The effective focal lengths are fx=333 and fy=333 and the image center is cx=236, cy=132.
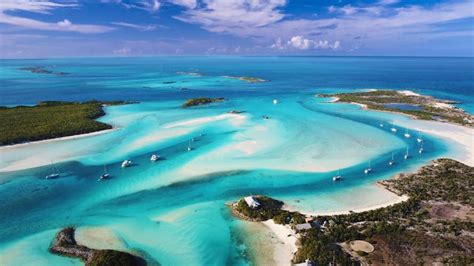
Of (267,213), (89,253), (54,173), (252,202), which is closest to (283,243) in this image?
(267,213)

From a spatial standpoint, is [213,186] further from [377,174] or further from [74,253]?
[377,174]

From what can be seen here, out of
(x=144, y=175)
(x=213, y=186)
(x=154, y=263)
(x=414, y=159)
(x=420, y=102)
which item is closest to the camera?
(x=154, y=263)

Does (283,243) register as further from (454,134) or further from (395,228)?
(454,134)

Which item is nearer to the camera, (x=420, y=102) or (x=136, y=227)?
(x=136, y=227)

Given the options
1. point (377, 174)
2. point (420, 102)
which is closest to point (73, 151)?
point (377, 174)

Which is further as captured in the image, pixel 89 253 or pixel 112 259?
pixel 89 253

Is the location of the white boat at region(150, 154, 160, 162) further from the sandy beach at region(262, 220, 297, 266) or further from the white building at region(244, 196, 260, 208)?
the sandy beach at region(262, 220, 297, 266)

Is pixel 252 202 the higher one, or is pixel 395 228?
pixel 252 202

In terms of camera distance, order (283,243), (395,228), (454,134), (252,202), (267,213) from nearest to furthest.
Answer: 1. (283,243)
2. (395,228)
3. (267,213)
4. (252,202)
5. (454,134)
